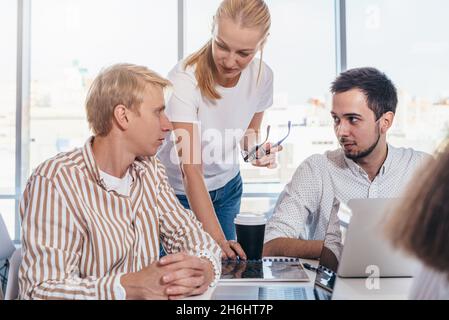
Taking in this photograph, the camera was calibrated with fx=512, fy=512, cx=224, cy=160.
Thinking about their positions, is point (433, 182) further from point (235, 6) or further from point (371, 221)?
point (235, 6)

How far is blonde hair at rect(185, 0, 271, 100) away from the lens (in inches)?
60.3

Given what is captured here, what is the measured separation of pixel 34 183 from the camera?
1.10m

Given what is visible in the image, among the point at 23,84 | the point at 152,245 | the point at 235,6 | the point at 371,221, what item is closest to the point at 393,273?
the point at 371,221

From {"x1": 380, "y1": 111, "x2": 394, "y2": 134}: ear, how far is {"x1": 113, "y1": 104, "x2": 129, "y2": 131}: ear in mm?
917

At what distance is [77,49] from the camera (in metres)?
4.11

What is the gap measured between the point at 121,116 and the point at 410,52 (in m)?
3.19

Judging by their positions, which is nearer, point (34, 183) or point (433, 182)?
point (433, 182)

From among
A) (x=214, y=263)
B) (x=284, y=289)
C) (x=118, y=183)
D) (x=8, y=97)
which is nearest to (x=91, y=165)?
(x=118, y=183)

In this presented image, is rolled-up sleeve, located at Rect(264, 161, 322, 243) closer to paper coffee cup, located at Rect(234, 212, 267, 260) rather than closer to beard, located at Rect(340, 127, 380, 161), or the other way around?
beard, located at Rect(340, 127, 380, 161)

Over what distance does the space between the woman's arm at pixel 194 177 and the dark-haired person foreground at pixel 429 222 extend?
0.91 m

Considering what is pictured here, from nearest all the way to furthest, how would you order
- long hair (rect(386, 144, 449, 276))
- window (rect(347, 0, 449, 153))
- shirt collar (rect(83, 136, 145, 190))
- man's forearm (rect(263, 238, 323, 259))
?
long hair (rect(386, 144, 449, 276)), shirt collar (rect(83, 136, 145, 190)), man's forearm (rect(263, 238, 323, 259)), window (rect(347, 0, 449, 153))

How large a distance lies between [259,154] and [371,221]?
2.39 feet

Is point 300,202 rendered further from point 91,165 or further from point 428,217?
point 428,217

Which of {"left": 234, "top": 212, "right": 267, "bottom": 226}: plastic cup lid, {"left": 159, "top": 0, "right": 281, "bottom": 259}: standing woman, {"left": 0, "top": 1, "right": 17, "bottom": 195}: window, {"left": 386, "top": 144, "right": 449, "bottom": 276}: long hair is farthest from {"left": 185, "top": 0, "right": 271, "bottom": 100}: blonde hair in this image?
{"left": 0, "top": 1, "right": 17, "bottom": 195}: window
